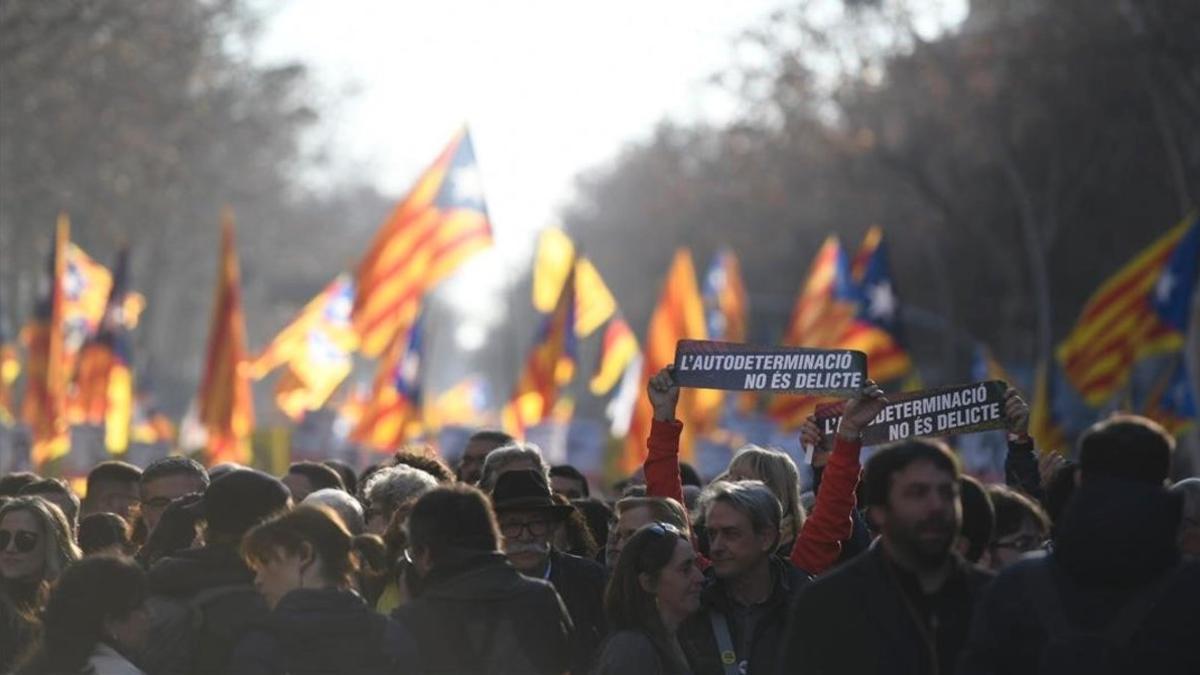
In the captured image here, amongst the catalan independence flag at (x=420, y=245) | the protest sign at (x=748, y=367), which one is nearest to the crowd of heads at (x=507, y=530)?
the protest sign at (x=748, y=367)

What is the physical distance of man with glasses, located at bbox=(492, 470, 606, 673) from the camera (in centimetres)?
805

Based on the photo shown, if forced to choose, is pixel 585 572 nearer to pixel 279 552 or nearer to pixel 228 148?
pixel 279 552

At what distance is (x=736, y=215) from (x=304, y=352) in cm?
3832

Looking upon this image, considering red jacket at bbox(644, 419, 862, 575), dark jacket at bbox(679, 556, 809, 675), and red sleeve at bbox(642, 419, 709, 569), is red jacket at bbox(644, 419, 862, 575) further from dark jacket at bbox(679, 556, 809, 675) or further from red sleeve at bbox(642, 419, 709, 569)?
red sleeve at bbox(642, 419, 709, 569)

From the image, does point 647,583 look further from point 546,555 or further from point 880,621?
point 880,621

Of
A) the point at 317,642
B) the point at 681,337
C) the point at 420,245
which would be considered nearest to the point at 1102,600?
the point at 317,642

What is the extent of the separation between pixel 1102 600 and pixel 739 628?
192cm

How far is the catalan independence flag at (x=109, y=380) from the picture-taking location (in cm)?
2498

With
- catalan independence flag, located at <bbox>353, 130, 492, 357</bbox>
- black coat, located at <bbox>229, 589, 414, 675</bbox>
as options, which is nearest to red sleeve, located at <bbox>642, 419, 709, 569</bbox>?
black coat, located at <bbox>229, 589, 414, 675</bbox>

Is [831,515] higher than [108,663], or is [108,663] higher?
[831,515]

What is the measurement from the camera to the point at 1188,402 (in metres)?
22.3

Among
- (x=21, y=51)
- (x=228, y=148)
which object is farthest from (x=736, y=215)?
(x=21, y=51)

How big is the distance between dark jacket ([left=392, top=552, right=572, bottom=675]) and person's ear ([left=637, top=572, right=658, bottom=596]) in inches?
13.7

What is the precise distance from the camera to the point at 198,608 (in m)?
7.16
